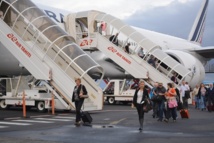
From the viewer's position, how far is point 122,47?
68.6 feet

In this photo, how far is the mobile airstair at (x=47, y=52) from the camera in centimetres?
1455

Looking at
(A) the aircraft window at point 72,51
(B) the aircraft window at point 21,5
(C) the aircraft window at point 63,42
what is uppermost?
(B) the aircraft window at point 21,5

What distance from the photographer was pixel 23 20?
637 inches

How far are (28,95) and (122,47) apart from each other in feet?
22.8

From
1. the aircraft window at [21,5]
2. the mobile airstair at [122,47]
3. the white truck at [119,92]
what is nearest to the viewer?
the aircraft window at [21,5]

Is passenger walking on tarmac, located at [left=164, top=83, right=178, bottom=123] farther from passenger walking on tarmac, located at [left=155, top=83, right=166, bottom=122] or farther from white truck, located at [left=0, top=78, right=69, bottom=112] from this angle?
white truck, located at [left=0, top=78, right=69, bottom=112]

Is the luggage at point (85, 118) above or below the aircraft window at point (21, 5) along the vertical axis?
below

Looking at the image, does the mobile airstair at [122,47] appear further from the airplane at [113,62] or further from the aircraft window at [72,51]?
the aircraft window at [72,51]

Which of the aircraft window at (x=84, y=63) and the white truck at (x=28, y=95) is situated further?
the white truck at (x=28, y=95)

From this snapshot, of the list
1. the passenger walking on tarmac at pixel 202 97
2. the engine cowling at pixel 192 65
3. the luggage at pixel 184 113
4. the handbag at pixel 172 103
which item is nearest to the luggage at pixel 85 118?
the handbag at pixel 172 103

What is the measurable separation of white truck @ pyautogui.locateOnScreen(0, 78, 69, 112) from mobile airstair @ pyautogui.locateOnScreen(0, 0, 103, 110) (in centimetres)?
60

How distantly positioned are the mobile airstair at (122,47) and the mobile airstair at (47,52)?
4220 mm

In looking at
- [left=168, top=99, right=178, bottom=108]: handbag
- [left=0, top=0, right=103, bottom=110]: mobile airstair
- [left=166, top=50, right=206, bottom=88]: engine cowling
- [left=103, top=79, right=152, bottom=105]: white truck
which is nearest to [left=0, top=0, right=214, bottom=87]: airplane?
[left=166, top=50, right=206, bottom=88]: engine cowling

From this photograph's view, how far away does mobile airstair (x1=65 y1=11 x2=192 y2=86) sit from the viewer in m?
19.9
